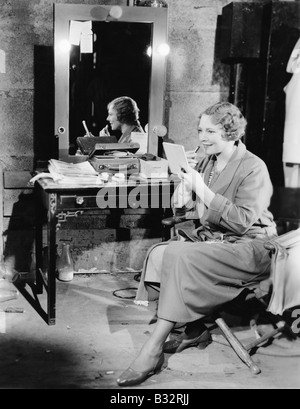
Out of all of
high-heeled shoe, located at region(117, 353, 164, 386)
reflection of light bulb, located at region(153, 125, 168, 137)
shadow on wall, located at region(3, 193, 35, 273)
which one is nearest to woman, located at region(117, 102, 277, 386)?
high-heeled shoe, located at region(117, 353, 164, 386)

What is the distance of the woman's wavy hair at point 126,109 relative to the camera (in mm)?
4418

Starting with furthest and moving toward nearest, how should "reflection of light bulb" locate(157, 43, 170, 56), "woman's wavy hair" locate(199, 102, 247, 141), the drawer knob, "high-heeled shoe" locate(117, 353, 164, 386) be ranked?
"reflection of light bulb" locate(157, 43, 170, 56)
the drawer knob
"woman's wavy hair" locate(199, 102, 247, 141)
"high-heeled shoe" locate(117, 353, 164, 386)

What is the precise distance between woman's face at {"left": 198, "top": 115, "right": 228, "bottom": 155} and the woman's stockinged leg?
1151mm

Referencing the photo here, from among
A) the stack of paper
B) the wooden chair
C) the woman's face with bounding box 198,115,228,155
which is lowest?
the wooden chair

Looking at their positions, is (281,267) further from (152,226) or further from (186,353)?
(152,226)

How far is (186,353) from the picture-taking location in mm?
3422

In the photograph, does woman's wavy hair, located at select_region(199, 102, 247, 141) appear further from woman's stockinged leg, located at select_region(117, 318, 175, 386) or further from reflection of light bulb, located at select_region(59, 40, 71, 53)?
reflection of light bulb, located at select_region(59, 40, 71, 53)

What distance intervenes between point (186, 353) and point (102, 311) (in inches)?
34.8

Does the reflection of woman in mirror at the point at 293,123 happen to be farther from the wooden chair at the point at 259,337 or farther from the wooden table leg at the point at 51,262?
the wooden table leg at the point at 51,262

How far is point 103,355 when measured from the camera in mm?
3352

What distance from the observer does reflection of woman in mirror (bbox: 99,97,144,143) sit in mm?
4391

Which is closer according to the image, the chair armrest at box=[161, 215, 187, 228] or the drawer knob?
the chair armrest at box=[161, 215, 187, 228]
